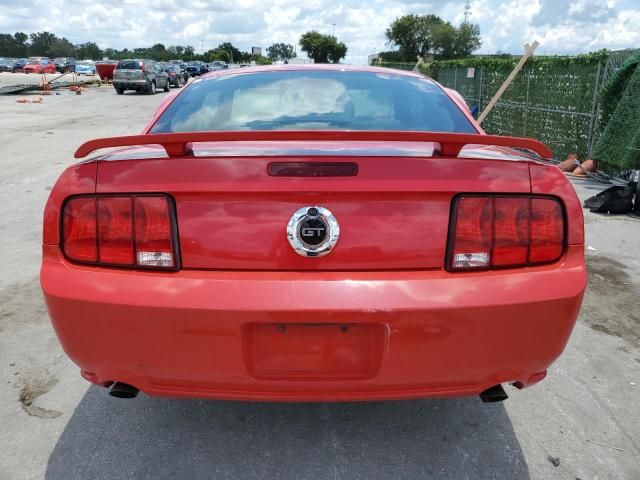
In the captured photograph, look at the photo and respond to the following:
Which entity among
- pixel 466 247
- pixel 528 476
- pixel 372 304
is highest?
pixel 466 247

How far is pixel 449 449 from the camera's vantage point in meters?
2.40

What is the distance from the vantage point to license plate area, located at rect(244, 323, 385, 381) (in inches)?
72.6

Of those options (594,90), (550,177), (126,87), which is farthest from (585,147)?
(126,87)

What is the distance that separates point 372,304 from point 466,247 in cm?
40

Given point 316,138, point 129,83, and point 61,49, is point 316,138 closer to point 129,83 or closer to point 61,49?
point 129,83

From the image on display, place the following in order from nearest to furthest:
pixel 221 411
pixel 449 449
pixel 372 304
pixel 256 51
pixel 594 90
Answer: pixel 372 304 → pixel 449 449 → pixel 221 411 → pixel 594 90 → pixel 256 51

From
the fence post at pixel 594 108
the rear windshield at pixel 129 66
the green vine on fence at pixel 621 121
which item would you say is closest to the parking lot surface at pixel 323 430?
the green vine on fence at pixel 621 121

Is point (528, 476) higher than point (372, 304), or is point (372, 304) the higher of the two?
point (372, 304)

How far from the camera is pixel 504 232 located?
195 cm

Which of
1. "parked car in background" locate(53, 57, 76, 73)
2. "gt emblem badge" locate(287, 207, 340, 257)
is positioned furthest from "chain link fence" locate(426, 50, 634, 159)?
"parked car in background" locate(53, 57, 76, 73)

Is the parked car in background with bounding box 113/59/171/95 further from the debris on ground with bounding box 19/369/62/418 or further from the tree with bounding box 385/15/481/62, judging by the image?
the tree with bounding box 385/15/481/62

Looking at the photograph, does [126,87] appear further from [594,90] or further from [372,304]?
[372,304]

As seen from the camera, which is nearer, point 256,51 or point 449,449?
point 449,449

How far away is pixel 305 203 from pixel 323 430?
1.21m
